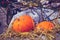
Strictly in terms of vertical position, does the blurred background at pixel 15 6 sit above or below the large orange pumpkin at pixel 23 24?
above

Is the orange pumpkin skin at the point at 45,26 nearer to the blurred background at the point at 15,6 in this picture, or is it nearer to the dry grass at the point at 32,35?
the dry grass at the point at 32,35

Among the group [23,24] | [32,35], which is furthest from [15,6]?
[32,35]

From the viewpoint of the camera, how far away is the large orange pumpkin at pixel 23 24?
1574 mm

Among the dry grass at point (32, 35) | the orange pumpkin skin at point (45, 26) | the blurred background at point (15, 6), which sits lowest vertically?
the dry grass at point (32, 35)

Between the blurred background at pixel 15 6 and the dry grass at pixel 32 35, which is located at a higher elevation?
the blurred background at pixel 15 6

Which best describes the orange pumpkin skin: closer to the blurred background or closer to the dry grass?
the dry grass

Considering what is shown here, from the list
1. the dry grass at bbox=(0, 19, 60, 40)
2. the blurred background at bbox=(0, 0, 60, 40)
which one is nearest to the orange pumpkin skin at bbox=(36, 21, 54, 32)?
the dry grass at bbox=(0, 19, 60, 40)

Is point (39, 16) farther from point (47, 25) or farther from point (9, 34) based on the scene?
point (9, 34)

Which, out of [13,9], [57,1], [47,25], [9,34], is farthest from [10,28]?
[57,1]

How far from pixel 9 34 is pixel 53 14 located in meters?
0.37

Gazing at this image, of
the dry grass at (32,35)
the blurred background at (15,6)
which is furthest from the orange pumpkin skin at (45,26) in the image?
the blurred background at (15,6)

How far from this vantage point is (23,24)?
5.17 feet

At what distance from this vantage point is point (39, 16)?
1644mm

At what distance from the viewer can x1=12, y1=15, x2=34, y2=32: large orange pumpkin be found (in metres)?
1.57
